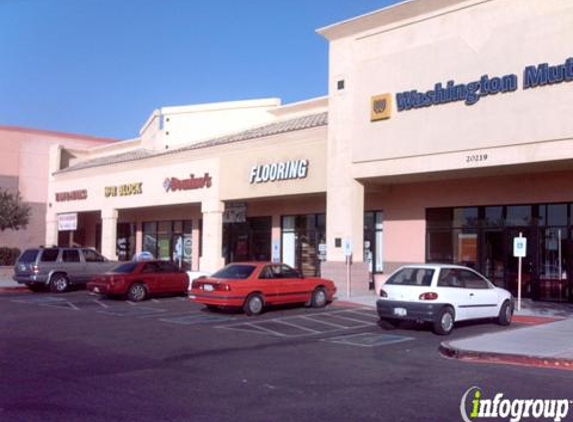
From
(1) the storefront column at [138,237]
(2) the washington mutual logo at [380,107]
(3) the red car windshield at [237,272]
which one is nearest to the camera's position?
(3) the red car windshield at [237,272]

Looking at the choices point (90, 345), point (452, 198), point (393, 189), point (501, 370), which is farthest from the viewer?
point (393, 189)

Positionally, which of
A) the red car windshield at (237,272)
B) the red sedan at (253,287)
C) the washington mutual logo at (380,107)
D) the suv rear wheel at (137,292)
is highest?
the washington mutual logo at (380,107)

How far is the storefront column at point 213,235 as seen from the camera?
103 feet

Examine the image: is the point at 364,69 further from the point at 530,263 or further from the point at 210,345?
the point at 210,345

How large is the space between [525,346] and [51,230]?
3640 cm

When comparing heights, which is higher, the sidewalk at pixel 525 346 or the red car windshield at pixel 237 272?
the red car windshield at pixel 237 272

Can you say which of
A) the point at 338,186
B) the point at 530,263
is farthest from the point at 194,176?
the point at 530,263

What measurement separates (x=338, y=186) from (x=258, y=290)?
7.16 meters

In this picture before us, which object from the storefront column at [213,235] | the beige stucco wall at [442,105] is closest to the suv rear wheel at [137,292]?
the beige stucco wall at [442,105]

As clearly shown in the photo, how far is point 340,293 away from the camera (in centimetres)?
2459

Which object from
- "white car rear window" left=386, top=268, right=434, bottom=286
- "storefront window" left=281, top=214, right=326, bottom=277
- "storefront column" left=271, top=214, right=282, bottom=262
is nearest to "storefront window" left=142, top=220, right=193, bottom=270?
"storefront column" left=271, top=214, right=282, bottom=262

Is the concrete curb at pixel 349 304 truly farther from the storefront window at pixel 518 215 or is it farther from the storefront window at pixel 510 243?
the storefront window at pixel 518 215

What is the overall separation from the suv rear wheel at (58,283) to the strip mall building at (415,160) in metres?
6.72

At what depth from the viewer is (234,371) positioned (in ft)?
35.2
